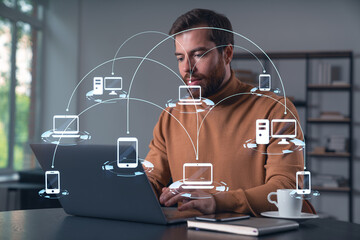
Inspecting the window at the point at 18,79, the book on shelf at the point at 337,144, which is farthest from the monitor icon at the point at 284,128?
the window at the point at 18,79

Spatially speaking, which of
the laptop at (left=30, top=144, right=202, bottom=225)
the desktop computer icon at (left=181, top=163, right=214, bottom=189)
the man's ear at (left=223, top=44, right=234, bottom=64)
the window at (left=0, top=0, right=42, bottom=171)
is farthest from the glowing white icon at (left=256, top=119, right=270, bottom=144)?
the window at (left=0, top=0, right=42, bottom=171)

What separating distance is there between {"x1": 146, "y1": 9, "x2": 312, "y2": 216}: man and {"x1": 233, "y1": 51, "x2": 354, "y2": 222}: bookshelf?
2.97 metres

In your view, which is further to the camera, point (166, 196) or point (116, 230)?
point (166, 196)

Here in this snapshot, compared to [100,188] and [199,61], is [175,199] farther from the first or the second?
[199,61]

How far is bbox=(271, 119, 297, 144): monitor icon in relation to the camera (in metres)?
1.57

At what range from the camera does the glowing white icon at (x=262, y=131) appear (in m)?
1.61

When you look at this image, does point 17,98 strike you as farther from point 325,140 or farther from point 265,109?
point 265,109

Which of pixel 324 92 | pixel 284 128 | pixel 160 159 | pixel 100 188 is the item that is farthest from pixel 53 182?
pixel 324 92

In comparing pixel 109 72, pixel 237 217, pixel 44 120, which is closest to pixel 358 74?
pixel 109 72

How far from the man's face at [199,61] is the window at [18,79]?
3027 mm

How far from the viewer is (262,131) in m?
1.62

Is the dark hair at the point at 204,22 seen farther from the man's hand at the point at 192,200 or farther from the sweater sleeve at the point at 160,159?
the man's hand at the point at 192,200

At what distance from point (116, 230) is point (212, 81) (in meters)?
0.81

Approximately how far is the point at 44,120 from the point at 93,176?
13.1 feet
